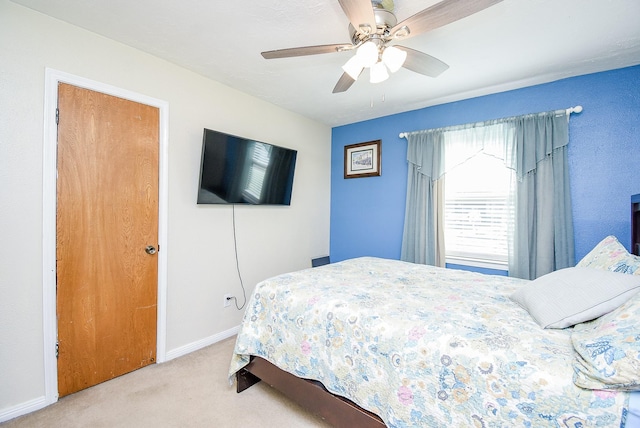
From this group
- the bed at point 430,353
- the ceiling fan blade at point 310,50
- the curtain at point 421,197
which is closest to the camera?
the bed at point 430,353

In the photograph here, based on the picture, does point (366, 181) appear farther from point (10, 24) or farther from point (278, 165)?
point (10, 24)

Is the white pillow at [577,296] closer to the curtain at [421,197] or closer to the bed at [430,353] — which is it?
the bed at [430,353]

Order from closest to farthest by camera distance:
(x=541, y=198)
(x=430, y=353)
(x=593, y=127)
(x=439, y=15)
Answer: (x=430, y=353), (x=439, y=15), (x=593, y=127), (x=541, y=198)

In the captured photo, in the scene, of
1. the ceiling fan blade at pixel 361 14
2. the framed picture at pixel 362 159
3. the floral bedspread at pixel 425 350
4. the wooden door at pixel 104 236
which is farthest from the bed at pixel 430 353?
the framed picture at pixel 362 159

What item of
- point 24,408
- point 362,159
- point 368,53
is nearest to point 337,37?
point 368,53

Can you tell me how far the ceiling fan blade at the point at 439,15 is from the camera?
48.3 inches

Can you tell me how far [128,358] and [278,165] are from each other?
7.27ft

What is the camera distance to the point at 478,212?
2.95m

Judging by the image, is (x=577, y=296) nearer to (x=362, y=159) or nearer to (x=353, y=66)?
(x=353, y=66)

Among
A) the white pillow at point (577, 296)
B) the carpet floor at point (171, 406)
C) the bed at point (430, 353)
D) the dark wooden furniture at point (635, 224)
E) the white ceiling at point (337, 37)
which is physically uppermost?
the white ceiling at point (337, 37)

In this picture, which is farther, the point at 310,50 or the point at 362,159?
the point at 362,159

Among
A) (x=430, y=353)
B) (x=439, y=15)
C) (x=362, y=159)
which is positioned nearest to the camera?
(x=430, y=353)

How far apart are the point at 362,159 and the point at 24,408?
3.73 metres

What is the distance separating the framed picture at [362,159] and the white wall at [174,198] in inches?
13.2
